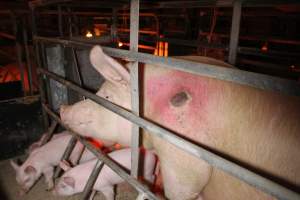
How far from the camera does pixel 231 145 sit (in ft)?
5.36

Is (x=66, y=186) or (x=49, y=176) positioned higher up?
(x=66, y=186)

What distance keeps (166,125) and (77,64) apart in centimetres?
208

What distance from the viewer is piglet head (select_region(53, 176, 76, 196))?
294 cm

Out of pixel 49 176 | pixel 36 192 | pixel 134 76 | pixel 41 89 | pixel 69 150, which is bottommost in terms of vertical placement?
pixel 36 192

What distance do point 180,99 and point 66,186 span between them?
1934 millimetres

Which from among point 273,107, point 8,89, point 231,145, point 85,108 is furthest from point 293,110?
point 8,89

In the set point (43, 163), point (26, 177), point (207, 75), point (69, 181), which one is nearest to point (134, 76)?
point (207, 75)

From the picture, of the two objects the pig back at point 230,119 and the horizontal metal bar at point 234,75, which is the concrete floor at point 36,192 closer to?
the pig back at point 230,119

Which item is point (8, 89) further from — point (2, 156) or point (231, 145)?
point (231, 145)

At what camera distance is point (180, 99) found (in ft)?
5.82

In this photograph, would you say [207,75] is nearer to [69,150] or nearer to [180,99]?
[180,99]

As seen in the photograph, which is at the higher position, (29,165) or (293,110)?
(293,110)

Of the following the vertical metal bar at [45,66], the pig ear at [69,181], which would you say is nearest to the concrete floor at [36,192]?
the pig ear at [69,181]

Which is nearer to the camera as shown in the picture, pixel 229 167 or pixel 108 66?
pixel 229 167
